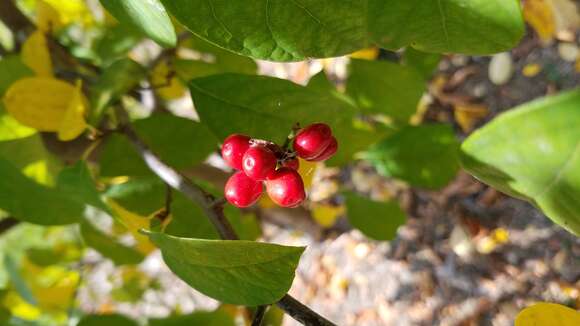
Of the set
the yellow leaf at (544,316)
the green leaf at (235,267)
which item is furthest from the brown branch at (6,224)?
the yellow leaf at (544,316)

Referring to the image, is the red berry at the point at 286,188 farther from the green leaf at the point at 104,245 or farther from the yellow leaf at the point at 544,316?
the green leaf at the point at 104,245

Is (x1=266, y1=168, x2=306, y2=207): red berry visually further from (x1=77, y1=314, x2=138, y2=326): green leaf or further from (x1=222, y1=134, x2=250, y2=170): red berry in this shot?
(x1=77, y1=314, x2=138, y2=326): green leaf

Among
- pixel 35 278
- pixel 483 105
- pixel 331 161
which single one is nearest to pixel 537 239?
pixel 483 105

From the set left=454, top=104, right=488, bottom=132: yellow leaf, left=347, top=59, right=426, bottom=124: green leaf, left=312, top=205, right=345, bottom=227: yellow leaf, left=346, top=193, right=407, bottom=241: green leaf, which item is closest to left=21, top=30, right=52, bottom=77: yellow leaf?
left=347, top=59, right=426, bottom=124: green leaf

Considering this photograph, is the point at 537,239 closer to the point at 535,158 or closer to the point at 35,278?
the point at 535,158

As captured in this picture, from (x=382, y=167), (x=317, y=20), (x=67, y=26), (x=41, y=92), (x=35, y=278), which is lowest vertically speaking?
(x=35, y=278)

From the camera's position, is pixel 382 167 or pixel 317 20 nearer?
pixel 317 20

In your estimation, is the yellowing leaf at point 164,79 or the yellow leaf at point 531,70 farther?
the yellow leaf at point 531,70
